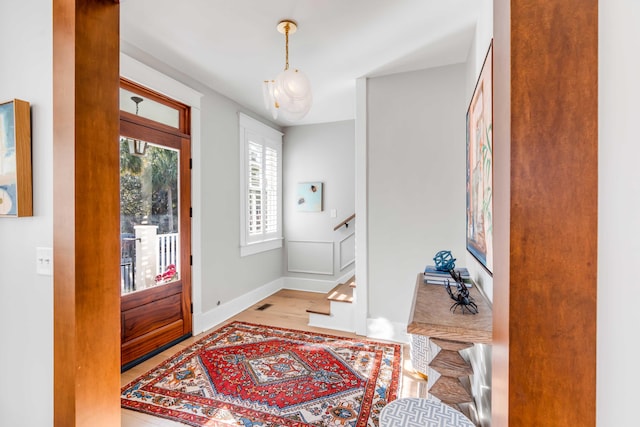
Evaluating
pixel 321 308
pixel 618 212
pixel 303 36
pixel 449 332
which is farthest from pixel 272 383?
pixel 303 36

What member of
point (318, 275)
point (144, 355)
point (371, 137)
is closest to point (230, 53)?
point (371, 137)

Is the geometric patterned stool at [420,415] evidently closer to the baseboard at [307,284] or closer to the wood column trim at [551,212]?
the wood column trim at [551,212]

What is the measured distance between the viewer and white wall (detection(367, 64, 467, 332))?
2949 mm

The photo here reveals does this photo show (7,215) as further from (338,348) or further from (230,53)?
(338,348)

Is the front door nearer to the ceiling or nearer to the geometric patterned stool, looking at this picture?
the ceiling

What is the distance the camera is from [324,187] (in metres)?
4.87

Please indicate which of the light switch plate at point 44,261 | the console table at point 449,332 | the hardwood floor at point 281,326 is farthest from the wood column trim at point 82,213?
the console table at point 449,332

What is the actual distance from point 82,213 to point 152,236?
1742 mm

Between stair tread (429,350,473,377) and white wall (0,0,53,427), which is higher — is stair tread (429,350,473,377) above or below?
below

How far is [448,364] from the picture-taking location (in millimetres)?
1495

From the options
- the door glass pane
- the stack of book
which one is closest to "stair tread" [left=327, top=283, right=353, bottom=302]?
the stack of book

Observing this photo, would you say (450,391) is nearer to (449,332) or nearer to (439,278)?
(449,332)

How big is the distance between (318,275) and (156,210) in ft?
8.76

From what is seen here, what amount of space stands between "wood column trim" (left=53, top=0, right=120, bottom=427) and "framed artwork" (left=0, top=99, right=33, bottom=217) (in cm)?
17
